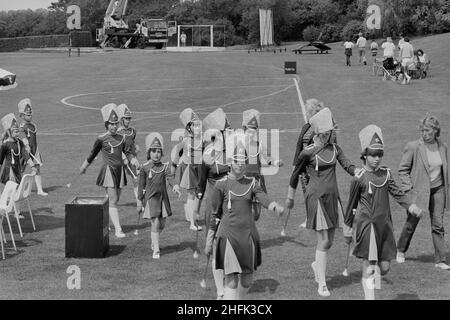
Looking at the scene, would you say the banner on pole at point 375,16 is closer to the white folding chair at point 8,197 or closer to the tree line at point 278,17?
the tree line at point 278,17

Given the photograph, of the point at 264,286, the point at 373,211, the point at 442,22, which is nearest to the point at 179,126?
the point at 264,286

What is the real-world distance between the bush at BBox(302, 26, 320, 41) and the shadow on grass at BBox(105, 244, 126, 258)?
240ft

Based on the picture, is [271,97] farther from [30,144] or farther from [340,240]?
[340,240]

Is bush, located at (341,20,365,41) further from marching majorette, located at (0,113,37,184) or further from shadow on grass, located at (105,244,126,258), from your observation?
shadow on grass, located at (105,244,126,258)

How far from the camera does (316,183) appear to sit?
33.1 feet

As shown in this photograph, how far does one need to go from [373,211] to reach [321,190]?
3.70 feet

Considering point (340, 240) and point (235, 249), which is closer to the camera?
point (235, 249)

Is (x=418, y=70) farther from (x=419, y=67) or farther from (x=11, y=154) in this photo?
(x=11, y=154)

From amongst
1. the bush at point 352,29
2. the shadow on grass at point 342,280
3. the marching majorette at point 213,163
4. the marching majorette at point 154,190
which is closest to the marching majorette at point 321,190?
the shadow on grass at point 342,280

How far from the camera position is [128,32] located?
86750mm

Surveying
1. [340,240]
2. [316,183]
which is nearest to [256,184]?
[316,183]

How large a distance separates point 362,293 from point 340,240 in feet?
10.4

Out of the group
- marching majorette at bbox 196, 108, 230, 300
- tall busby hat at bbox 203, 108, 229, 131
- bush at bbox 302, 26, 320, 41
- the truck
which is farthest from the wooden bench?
tall busby hat at bbox 203, 108, 229, 131

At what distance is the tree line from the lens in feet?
211
